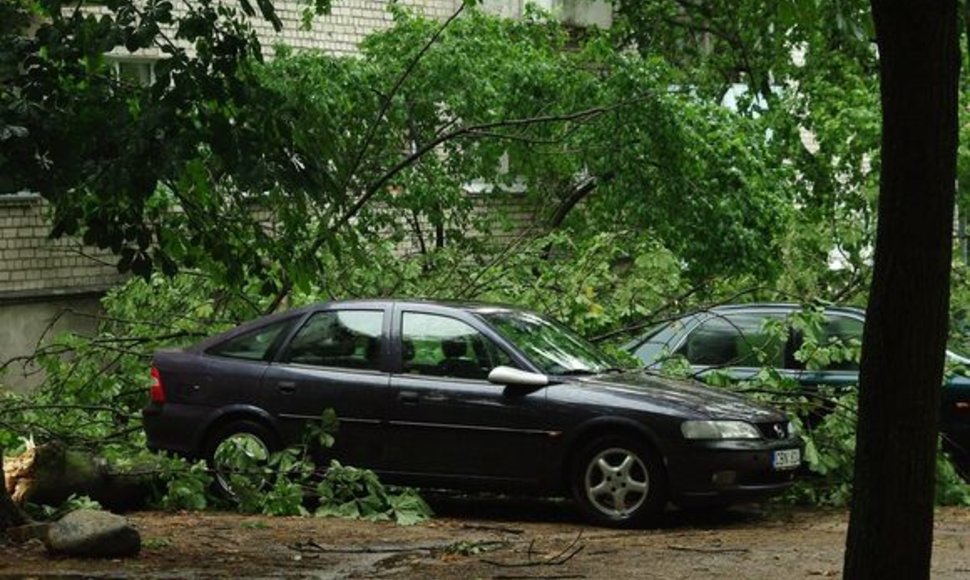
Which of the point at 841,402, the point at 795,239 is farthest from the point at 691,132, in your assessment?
the point at 841,402

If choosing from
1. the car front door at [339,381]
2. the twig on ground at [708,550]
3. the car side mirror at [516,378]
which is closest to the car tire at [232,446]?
the car front door at [339,381]

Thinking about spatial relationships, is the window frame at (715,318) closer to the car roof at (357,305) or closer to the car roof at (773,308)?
the car roof at (773,308)

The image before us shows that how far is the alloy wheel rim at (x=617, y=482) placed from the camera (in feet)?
39.6

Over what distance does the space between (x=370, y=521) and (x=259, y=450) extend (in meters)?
0.96

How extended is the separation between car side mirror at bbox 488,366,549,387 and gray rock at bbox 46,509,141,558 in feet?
10.6

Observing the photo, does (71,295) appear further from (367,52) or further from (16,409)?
(16,409)

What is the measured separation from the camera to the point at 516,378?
12289mm

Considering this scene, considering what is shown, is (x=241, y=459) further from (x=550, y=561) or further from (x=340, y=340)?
(x=550, y=561)

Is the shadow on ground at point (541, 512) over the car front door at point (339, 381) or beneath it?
beneath

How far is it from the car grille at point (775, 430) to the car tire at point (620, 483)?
0.84m

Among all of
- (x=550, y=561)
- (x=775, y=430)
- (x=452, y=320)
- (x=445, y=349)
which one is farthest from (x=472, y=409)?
(x=550, y=561)

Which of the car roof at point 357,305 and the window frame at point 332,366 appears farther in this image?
the car roof at point 357,305

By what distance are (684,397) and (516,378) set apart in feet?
3.85

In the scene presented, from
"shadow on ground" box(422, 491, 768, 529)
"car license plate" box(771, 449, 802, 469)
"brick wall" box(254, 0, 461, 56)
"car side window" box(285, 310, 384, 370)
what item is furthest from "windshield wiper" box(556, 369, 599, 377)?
"brick wall" box(254, 0, 461, 56)
